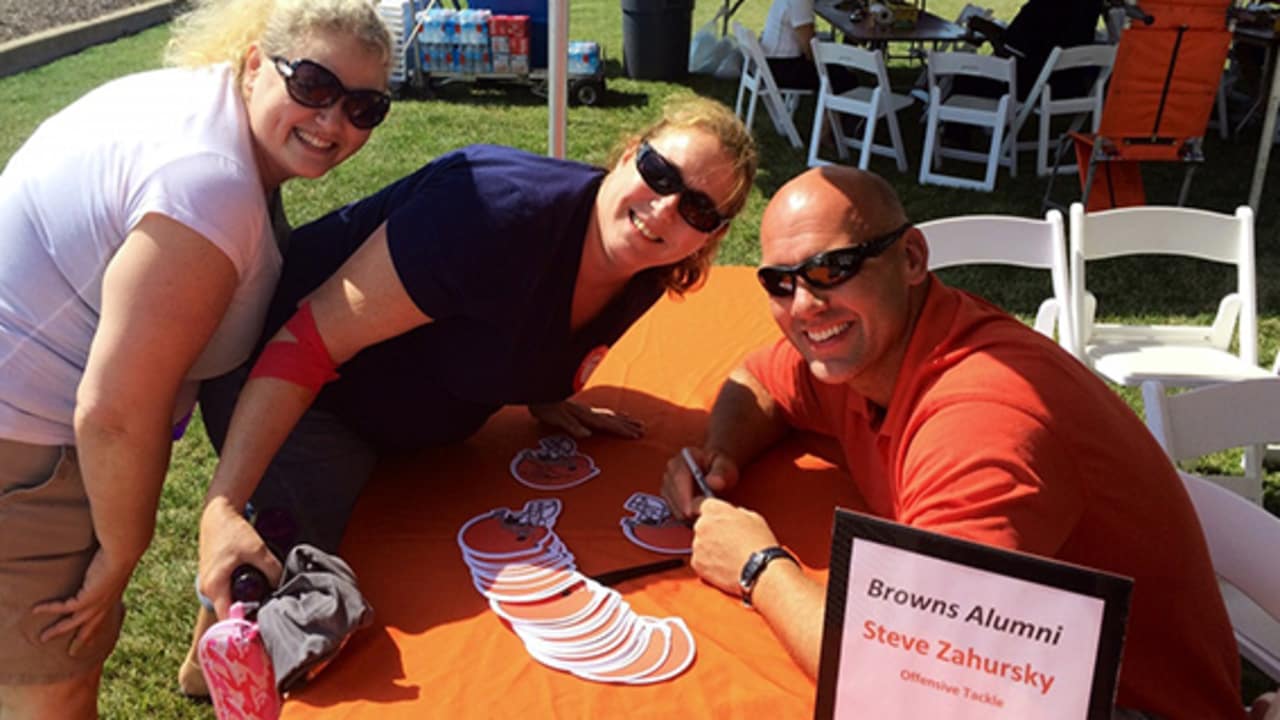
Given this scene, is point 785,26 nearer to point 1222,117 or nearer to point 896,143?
point 896,143

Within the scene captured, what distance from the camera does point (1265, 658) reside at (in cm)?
198

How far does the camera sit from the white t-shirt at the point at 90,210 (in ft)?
5.34

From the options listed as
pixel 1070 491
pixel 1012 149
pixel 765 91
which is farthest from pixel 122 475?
pixel 765 91

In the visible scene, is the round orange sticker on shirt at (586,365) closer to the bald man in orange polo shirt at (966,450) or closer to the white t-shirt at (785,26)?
the bald man in orange polo shirt at (966,450)

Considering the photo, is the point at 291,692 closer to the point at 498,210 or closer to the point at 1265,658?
the point at 498,210

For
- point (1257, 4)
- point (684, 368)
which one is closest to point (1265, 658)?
point (684, 368)

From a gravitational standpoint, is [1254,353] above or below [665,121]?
below

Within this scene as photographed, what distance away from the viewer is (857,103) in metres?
6.71

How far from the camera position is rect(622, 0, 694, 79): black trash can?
29.8ft

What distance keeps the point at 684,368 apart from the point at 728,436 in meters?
0.56

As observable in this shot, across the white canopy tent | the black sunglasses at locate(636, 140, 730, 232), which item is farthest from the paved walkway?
the white canopy tent

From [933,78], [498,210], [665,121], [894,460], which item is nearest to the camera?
[894,460]

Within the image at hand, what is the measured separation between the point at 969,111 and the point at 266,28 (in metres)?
5.63

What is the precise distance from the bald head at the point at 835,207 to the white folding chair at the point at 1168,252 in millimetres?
1803
